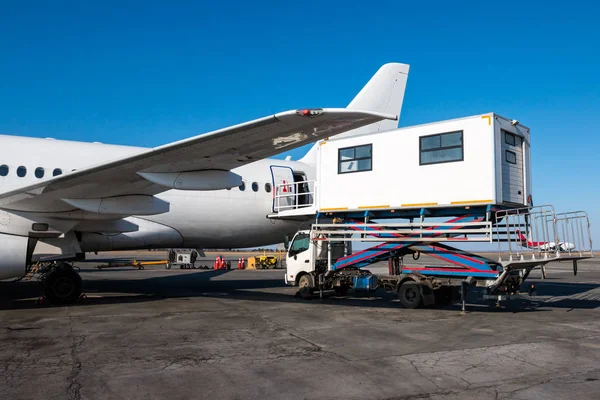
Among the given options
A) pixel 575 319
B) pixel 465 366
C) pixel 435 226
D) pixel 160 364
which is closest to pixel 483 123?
pixel 435 226

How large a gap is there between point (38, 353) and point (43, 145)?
28.4ft

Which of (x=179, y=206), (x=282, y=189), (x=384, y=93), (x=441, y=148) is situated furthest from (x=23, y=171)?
(x=384, y=93)

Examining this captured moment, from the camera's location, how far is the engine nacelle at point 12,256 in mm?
10719

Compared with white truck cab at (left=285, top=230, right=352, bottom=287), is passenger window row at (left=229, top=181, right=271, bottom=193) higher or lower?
higher

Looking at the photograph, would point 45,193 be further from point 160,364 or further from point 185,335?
point 160,364

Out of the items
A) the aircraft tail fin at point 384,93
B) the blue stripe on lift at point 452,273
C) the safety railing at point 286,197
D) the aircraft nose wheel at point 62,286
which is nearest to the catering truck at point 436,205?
the blue stripe on lift at point 452,273

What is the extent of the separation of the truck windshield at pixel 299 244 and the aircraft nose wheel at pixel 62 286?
6.88 m

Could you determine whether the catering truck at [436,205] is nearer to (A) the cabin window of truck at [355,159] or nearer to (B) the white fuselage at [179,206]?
(A) the cabin window of truck at [355,159]

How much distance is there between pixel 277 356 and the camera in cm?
710

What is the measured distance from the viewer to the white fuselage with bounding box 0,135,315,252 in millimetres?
13546

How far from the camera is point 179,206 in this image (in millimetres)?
15062

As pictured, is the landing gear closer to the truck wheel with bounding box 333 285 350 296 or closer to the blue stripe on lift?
the truck wheel with bounding box 333 285 350 296

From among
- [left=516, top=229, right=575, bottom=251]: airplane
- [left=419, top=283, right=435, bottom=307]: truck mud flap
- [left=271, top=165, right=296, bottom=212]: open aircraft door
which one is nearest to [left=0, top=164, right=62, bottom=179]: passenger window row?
[left=271, top=165, right=296, bottom=212]: open aircraft door

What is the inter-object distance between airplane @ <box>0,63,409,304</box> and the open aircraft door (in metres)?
0.05
